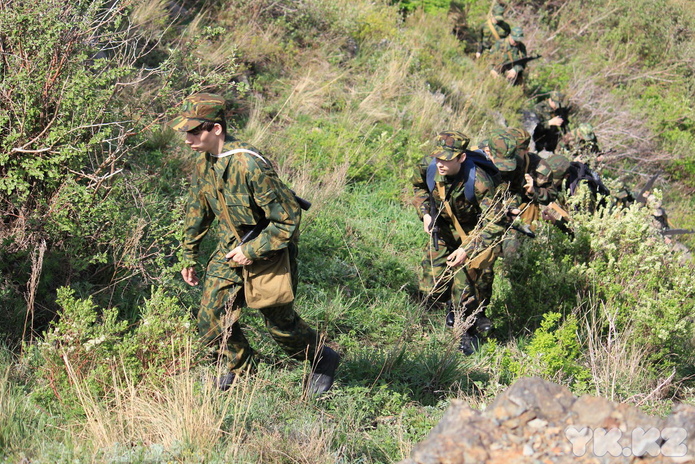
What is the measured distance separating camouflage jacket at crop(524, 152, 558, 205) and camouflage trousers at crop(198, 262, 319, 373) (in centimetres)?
416

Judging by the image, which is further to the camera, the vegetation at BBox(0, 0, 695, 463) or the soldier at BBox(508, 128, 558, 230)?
the soldier at BBox(508, 128, 558, 230)

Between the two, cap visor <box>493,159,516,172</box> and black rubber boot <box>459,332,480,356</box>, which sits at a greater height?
cap visor <box>493,159,516,172</box>

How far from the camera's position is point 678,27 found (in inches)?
627

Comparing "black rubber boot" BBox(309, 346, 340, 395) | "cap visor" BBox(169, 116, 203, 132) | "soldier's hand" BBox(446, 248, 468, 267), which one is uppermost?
"cap visor" BBox(169, 116, 203, 132)

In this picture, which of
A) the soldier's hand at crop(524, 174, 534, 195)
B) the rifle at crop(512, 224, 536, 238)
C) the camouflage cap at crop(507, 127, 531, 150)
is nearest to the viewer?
the rifle at crop(512, 224, 536, 238)

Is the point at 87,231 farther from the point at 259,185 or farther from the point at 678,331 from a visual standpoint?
the point at 678,331

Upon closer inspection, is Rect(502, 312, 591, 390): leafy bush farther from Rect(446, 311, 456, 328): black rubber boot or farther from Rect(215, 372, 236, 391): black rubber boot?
Rect(215, 372, 236, 391): black rubber boot

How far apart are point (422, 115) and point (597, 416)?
6760 mm

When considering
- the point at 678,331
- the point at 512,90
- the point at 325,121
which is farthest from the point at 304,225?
the point at 512,90

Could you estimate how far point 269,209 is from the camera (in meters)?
3.48

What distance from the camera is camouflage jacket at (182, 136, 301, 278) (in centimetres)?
345

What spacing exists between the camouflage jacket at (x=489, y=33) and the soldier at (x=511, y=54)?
216mm

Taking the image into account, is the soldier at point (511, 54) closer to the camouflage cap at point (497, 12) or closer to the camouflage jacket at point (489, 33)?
the camouflage jacket at point (489, 33)

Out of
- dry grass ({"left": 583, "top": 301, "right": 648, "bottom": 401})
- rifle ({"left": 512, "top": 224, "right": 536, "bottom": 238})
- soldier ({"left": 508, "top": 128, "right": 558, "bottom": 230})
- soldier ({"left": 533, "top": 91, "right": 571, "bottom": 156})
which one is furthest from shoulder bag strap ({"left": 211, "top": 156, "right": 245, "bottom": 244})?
soldier ({"left": 533, "top": 91, "right": 571, "bottom": 156})
